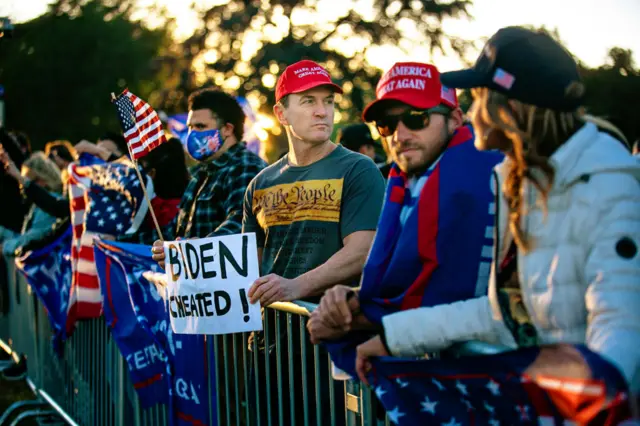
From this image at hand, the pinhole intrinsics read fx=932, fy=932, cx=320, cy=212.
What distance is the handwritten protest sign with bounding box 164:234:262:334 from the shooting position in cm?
464

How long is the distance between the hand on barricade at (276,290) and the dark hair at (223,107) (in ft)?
5.82

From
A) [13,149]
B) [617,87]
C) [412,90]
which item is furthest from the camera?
[617,87]

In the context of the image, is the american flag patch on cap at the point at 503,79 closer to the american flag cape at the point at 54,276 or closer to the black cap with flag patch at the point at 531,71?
the black cap with flag patch at the point at 531,71

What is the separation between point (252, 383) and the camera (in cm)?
465

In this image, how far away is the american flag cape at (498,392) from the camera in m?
2.21

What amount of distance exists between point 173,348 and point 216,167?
3.85 ft

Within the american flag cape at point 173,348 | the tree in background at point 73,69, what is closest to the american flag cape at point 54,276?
the american flag cape at point 173,348

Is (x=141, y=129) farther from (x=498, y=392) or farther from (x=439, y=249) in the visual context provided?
(x=498, y=392)

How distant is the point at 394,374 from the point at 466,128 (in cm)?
104

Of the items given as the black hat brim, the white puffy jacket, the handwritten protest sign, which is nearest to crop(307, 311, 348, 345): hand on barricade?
the white puffy jacket

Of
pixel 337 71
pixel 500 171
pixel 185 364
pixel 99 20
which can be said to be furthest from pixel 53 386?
pixel 99 20

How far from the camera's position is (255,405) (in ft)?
15.1

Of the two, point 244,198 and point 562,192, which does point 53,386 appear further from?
point 562,192

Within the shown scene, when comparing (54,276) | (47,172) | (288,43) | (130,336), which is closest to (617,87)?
(288,43)
